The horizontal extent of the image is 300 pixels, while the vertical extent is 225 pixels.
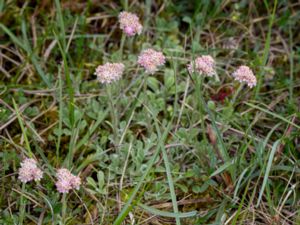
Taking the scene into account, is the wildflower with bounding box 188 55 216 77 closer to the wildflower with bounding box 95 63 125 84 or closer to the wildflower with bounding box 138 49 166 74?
the wildflower with bounding box 138 49 166 74

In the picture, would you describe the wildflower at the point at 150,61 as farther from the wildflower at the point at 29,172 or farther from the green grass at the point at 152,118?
the wildflower at the point at 29,172

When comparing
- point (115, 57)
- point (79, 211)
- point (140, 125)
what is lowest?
point (79, 211)

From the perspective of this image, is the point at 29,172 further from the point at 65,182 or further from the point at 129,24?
the point at 129,24

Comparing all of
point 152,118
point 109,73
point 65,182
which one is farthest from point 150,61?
point 65,182

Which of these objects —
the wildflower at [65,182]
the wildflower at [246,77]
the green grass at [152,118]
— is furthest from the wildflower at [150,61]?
the wildflower at [65,182]

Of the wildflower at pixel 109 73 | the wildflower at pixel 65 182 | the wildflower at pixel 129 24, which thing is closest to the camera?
the wildflower at pixel 65 182

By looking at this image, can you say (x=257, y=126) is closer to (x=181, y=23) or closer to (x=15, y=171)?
(x=181, y=23)

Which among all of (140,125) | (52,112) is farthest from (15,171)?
(140,125)

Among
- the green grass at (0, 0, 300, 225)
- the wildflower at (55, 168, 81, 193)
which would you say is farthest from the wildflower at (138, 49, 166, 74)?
the wildflower at (55, 168, 81, 193)
